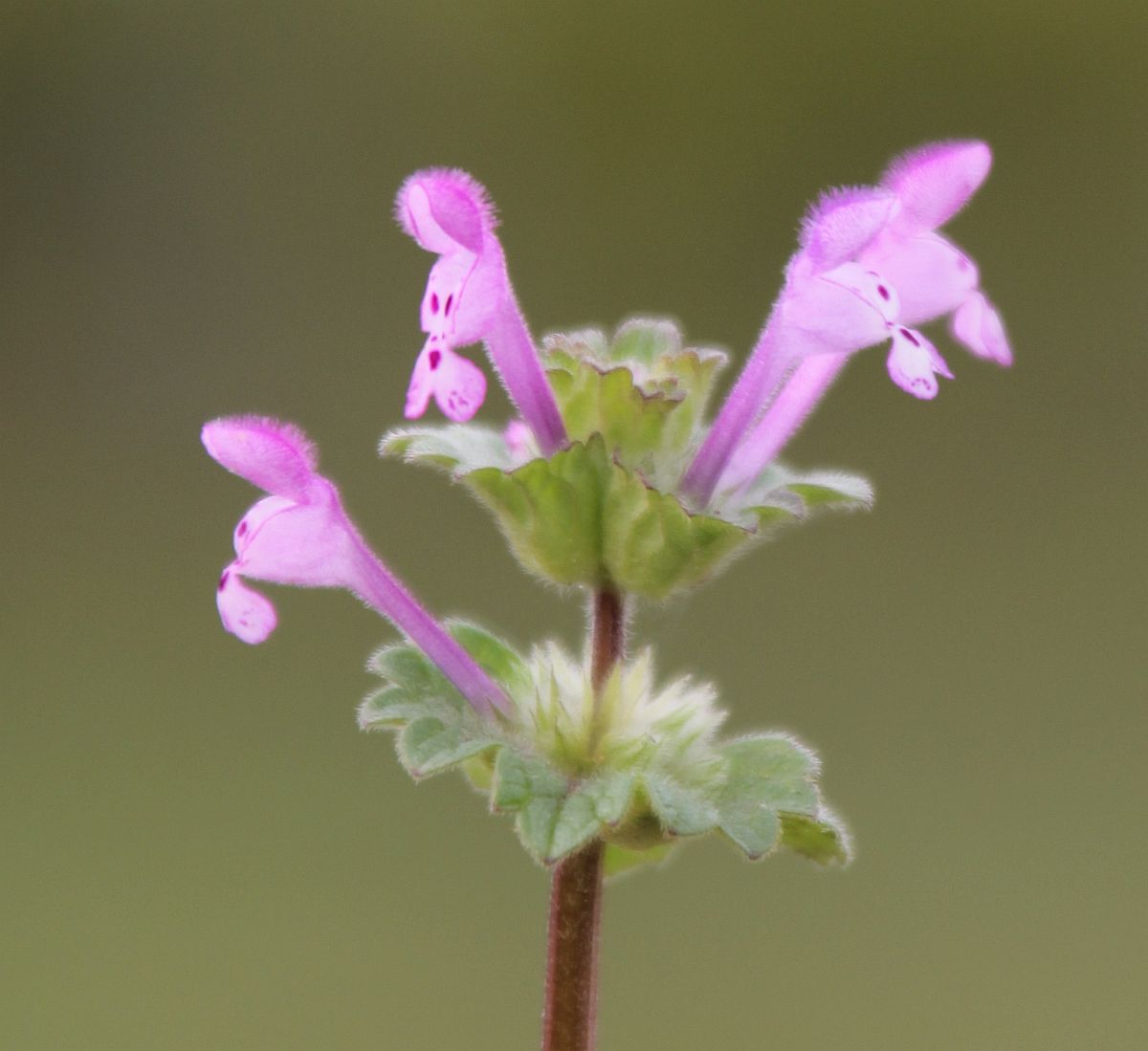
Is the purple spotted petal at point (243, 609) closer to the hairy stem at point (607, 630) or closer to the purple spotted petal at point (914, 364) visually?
the hairy stem at point (607, 630)

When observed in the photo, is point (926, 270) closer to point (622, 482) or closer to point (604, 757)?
point (622, 482)

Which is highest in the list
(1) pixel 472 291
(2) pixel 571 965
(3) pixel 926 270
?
(3) pixel 926 270

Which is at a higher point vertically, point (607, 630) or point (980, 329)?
point (980, 329)

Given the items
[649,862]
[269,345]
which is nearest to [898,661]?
[269,345]

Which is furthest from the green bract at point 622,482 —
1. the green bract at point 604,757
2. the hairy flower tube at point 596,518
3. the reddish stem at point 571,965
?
the reddish stem at point 571,965

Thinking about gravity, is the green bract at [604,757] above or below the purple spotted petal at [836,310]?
below

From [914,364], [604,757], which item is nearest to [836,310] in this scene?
[914,364]
